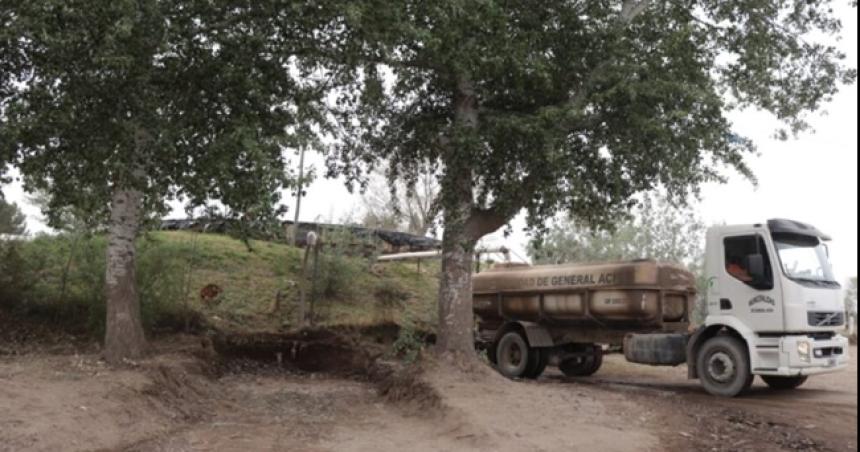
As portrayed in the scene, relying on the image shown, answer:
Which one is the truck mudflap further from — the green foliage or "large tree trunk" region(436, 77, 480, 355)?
the green foliage

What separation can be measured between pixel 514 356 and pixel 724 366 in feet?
15.4

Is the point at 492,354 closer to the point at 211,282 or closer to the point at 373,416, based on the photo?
the point at 373,416

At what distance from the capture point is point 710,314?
11969 millimetres

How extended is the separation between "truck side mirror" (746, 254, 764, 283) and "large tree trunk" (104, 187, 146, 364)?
9974 millimetres

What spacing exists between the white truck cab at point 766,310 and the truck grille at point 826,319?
0.05 ft

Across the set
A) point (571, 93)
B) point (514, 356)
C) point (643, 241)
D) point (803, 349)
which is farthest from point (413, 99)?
point (643, 241)

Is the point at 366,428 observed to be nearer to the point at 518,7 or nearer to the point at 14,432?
the point at 14,432

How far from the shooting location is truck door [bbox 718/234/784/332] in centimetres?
1122

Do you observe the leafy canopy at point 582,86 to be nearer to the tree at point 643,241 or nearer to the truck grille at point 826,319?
the truck grille at point 826,319

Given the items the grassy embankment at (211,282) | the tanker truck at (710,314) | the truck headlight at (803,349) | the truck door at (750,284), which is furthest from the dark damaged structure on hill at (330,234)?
the truck headlight at (803,349)

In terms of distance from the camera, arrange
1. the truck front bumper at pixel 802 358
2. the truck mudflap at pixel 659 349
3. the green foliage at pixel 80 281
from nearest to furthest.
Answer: the truck front bumper at pixel 802 358 → the truck mudflap at pixel 659 349 → the green foliage at pixel 80 281

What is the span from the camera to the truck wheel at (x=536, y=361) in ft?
48.8

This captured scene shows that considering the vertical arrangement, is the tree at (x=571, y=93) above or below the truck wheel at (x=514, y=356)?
above

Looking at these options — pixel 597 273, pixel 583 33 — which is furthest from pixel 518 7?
pixel 597 273
